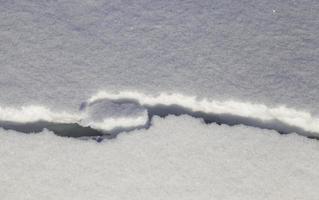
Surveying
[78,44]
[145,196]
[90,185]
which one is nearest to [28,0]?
[78,44]

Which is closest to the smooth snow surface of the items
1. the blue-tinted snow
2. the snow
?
the snow

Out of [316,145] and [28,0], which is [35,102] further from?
[316,145]

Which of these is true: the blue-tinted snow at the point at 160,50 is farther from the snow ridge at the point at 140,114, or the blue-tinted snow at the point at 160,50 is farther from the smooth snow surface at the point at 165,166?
the smooth snow surface at the point at 165,166

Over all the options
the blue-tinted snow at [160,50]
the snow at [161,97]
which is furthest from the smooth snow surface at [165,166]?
the blue-tinted snow at [160,50]

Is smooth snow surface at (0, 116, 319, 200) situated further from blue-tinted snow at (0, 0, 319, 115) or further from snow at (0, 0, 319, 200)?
blue-tinted snow at (0, 0, 319, 115)

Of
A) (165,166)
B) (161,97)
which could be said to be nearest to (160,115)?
(161,97)

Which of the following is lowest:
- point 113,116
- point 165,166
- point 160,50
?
point 165,166

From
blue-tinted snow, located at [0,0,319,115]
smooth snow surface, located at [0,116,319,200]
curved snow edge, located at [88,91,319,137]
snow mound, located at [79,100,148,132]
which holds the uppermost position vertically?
blue-tinted snow, located at [0,0,319,115]

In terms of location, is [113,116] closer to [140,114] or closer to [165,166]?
[140,114]
